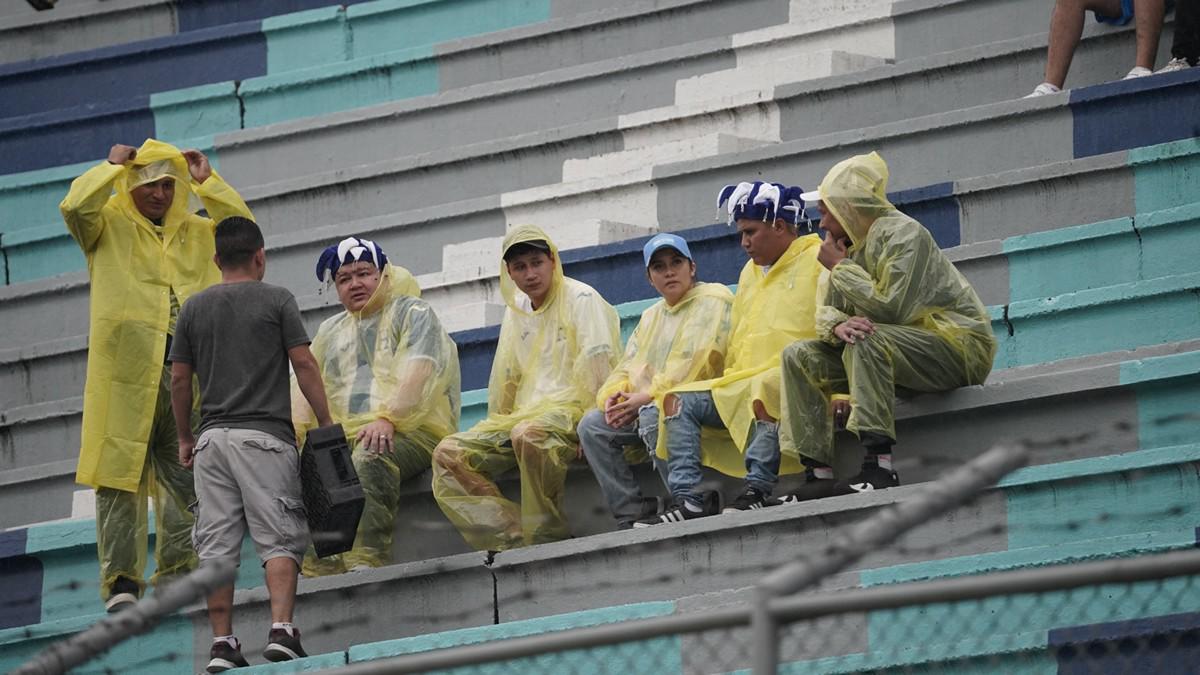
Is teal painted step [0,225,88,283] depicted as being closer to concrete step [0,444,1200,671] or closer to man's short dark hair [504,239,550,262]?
concrete step [0,444,1200,671]

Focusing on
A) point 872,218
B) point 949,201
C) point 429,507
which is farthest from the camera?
point 949,201

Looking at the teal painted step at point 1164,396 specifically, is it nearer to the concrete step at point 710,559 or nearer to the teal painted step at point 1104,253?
the concrete step at point 710,559

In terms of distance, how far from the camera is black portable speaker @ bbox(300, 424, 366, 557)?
19.9 ft

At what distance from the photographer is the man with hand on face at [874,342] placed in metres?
5.85

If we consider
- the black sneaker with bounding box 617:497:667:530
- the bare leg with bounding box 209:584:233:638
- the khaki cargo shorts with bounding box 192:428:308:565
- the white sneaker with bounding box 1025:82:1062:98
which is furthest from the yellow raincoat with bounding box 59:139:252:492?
the white sneaker with bounding box 1025:82:1062:98

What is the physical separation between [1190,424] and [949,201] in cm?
183

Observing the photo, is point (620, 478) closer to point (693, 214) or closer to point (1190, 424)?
point (1190, 424)

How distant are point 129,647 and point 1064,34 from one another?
13.3 feet

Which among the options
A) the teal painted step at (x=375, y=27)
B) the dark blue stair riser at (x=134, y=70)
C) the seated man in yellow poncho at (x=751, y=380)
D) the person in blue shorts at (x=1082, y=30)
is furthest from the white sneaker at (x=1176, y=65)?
the dark blue stair riser at (x=134, y=70)

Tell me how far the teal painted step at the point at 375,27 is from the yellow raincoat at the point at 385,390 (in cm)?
344

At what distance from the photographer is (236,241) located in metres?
6.35

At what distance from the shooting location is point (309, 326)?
823 cm

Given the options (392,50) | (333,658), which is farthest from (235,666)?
(392,50)

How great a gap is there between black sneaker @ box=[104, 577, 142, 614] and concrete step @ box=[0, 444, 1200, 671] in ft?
0.49
